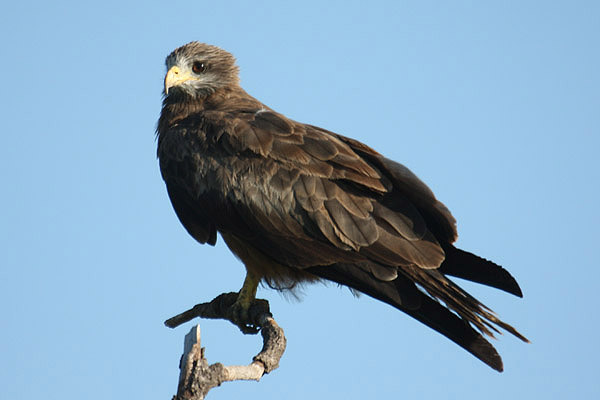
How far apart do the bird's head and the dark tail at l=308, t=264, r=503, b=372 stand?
2.77 m

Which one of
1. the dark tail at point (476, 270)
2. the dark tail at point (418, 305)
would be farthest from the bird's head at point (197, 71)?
the dark tail at point (476, 270)

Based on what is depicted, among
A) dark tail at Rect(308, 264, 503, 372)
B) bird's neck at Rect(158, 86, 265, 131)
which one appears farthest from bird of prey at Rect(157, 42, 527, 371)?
bird's neck at Rect(158, 86, 265, 131)

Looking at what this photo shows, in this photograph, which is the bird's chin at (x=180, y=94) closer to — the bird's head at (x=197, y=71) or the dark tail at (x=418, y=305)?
the bird's head at (x=197, y=71)

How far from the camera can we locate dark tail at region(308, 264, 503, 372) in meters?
5.82

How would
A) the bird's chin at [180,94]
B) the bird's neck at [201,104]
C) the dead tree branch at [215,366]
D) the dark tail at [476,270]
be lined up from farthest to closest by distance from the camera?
1. the bird's chin at [180,94]
2. the bird's neck at [201,104]
3. the dark tail at [476,270]
4. the dead tree branch at [215,366]

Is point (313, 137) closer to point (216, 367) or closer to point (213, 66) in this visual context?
point (213, 66)

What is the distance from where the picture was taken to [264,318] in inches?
249

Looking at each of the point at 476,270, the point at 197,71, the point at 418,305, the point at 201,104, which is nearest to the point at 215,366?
the point at 418,305

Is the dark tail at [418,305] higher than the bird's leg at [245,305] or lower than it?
lower

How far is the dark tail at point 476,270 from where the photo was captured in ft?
20.7

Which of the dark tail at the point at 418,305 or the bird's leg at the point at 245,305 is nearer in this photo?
the dark tail at the point at 418,305

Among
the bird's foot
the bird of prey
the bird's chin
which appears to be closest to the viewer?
the bird of prey

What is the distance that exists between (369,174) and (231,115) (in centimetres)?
142

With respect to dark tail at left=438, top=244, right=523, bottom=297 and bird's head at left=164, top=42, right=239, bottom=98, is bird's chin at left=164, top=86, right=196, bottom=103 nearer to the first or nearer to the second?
bird's head at left=164, top=42, right=239, bottom=98
